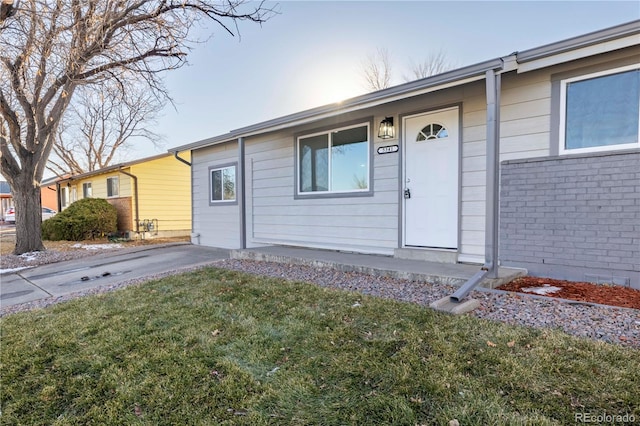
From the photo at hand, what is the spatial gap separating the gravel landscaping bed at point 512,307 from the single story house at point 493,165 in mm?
733

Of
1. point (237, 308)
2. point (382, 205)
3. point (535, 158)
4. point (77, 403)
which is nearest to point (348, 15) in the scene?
point (382, 205)

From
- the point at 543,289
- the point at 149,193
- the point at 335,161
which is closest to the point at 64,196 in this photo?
the point at 149,193

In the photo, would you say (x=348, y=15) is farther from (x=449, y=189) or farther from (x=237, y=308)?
(x=237, y=308)

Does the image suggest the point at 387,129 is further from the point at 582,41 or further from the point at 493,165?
the point at 582,41

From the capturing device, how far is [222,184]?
9.32 m

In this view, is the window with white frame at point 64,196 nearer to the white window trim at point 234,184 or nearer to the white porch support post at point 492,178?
the white window trim at point 234,184

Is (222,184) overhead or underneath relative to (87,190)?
underneath

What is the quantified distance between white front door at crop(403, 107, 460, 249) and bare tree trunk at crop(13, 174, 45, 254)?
10216mm

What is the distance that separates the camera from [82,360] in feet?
8.57

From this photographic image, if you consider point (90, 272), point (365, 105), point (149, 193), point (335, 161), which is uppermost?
point (365, 105)

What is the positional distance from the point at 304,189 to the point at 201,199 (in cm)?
438

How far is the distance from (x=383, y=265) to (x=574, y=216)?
239cm

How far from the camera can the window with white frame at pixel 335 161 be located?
19.9ft

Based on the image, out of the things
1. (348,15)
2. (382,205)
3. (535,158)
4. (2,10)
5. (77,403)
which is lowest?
(77,403)
